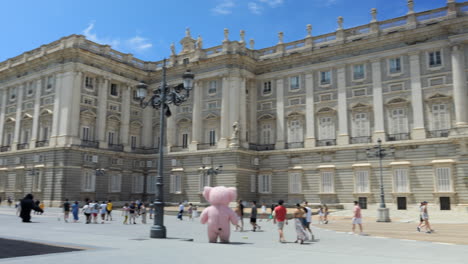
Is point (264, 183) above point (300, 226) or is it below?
above

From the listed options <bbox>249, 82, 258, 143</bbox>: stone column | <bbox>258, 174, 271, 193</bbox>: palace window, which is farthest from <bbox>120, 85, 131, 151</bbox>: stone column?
<bbox>258, 174, 271, 193</bbox>: palace window

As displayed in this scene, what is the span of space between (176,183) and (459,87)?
1038 inches

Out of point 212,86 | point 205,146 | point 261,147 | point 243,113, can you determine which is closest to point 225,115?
point 243,113

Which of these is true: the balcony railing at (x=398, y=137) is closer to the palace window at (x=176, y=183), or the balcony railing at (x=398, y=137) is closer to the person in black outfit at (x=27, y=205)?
the palace window at (x=176, y=183)

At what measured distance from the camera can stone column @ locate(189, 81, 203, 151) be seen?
1683 inches

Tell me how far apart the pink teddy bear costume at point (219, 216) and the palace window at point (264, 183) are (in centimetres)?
2644

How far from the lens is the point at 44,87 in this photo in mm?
43438

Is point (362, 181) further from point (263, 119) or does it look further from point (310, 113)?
point (263, 119)

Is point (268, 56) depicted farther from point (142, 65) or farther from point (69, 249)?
point (69, 249)

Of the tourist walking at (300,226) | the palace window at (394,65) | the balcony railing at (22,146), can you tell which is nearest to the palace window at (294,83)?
the palace window at (394,65)

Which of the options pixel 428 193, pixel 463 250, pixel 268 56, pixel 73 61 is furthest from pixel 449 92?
pixel 73 61

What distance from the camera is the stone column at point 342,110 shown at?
37469 millimetres

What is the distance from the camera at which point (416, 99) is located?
34.7m

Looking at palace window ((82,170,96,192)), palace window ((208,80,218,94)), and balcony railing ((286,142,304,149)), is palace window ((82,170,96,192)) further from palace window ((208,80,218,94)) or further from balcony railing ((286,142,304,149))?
balcony railing ((286,142,304,149))
